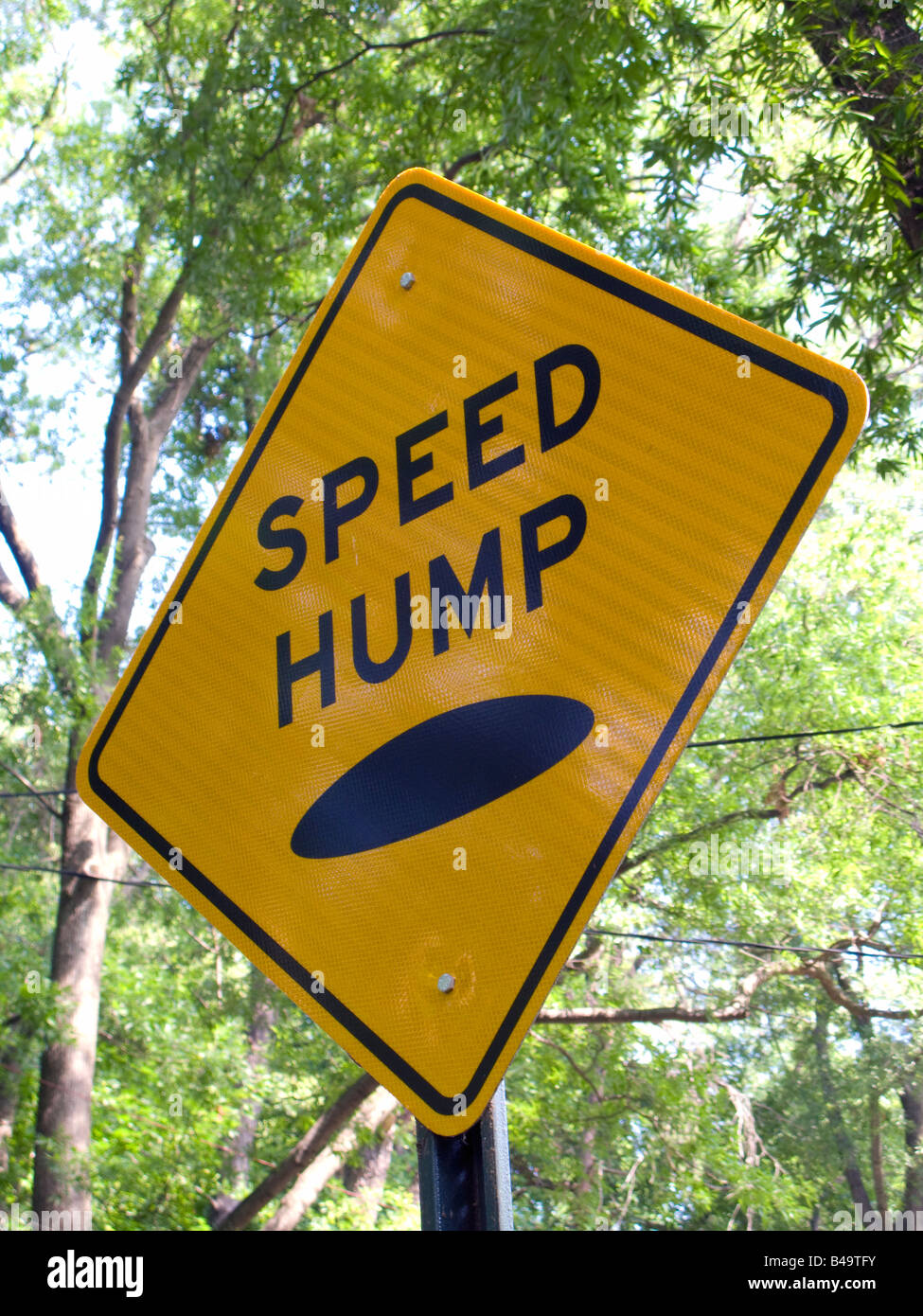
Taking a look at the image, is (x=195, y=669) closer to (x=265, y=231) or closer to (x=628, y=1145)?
(x=265, y=231)

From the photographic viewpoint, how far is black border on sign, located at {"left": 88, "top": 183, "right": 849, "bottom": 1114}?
1.03m

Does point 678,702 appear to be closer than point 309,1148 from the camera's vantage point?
Yes

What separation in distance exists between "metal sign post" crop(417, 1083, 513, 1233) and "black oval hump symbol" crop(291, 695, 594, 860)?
0.33 m

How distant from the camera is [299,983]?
3.91 ft

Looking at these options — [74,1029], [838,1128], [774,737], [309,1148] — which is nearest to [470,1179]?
[774,737]

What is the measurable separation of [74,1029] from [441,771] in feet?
29.1

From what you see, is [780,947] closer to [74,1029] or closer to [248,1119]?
[74,1029]

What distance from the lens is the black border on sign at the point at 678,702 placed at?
3.38 feet

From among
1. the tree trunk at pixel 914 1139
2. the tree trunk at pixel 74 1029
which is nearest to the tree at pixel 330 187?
the tree trunk at pixel 74 1029

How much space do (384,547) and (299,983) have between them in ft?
1.91

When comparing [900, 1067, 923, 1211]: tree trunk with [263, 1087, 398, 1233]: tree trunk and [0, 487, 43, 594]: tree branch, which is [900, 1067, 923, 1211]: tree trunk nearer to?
[263, 1087, 398, 1233]: tree trunk

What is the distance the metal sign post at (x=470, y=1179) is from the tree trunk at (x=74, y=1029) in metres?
8.00

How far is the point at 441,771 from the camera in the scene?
1.16 m

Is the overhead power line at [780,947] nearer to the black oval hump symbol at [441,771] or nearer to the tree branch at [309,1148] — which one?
the tree branch at [309,1148]
